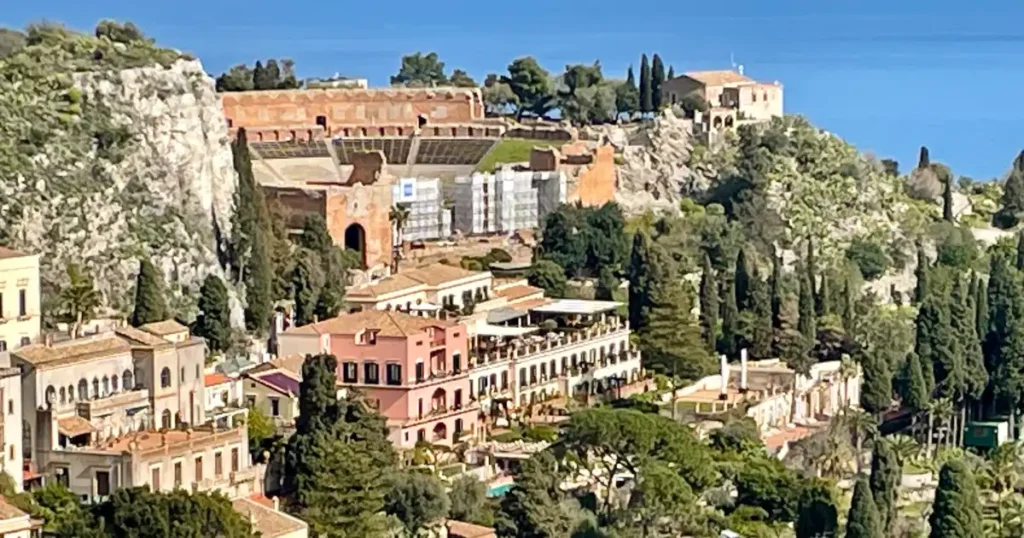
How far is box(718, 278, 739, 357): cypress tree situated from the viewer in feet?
150

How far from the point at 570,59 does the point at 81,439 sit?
99.6 metres

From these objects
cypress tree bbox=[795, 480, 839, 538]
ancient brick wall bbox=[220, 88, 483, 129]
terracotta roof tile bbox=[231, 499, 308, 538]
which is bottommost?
cypress tree bbox=[795, 480, 839, 538]

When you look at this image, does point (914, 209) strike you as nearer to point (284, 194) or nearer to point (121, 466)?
point (284, 194)

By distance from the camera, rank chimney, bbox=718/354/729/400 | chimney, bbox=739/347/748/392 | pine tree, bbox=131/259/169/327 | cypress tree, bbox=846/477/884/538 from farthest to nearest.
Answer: chimney, bbox=739/347/748/392 < chimney, bbox=718/354/729/400 < pine tree, bbox=131/259/169/327 < cypress tree, bbox=846/477/884/538

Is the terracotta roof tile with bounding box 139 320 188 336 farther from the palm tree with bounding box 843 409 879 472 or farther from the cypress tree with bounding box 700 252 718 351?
the cypress tree with bounding box 700 252 718 351

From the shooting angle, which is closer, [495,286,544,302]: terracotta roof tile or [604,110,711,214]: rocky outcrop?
[495,286,544,302]: terracotta roof tile

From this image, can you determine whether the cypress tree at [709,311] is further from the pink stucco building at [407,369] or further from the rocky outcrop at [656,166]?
the rocky outcrop at [656,166]

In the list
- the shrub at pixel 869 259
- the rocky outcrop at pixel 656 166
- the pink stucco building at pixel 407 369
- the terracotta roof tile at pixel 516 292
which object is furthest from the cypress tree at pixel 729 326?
the rocky outcrop at pixel 656 166

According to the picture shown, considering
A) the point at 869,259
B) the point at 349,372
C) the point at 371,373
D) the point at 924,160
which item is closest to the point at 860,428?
the point at 371,373

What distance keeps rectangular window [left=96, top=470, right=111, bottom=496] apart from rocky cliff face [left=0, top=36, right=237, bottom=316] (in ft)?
32.5

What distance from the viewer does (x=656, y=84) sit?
6550 cm

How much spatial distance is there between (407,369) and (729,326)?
10.1 m

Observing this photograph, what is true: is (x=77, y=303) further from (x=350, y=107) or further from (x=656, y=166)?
(x=656, y=166)

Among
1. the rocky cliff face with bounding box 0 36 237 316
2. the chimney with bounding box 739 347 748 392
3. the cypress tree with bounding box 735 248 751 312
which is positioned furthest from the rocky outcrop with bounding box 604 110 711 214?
the rocky cliff face with bounding box 0 36 237 316
